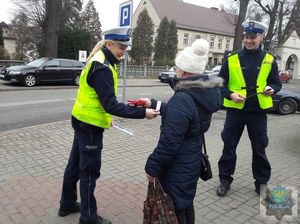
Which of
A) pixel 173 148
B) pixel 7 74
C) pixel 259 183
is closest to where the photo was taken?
pixel 173 148

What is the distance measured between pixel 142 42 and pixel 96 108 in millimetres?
45713

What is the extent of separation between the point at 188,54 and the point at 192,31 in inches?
2185

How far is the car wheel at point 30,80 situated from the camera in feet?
53.8

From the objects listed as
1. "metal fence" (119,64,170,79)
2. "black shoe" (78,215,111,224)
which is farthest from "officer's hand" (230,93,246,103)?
"metal fence" (119,64,170,79)

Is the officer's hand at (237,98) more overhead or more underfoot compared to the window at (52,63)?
more overhead

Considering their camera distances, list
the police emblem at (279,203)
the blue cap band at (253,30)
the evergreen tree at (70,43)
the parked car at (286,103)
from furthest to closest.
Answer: the evergreen tree at (70,43) < the parked car at (286,103) < the blue cap band at (253,30) < the police emblem at (279,203)

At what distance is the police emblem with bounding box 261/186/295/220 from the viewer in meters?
3.82

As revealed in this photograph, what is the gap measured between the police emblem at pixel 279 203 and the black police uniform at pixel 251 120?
1.09 feet

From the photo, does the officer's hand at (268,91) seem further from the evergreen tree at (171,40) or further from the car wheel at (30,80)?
the evergreen tree at (171,40)

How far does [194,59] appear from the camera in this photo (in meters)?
2.63

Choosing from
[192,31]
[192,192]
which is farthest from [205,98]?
[192,31]

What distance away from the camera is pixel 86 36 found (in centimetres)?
2903

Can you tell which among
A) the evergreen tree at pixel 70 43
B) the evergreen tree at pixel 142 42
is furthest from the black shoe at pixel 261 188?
the evergreen tree at pixel 142 42

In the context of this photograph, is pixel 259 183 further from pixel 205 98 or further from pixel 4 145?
pixel 4 145
